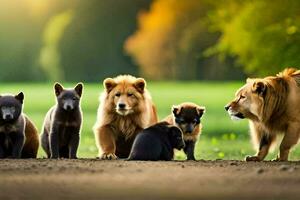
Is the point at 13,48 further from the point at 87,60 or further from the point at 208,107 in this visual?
the point at 208,107

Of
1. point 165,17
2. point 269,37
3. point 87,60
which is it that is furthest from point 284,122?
point 165,17

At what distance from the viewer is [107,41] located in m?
87.5

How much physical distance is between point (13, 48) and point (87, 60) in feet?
32.4

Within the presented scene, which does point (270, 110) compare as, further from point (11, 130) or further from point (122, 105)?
point (11, 130)

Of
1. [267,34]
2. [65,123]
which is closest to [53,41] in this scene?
[267,34]

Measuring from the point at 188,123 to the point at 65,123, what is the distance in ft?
5.26

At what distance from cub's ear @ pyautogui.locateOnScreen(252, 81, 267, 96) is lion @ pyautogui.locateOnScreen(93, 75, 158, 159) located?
152 centimetres

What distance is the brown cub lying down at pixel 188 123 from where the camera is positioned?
13836 mm

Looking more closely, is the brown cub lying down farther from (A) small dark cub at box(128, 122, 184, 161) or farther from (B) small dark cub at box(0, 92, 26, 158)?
(B) small dark cub at box(0, 92, 26, 158)

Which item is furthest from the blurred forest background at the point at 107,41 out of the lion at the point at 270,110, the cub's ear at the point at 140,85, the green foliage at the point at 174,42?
the lion at the point at 270,110

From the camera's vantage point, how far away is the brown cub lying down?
1384 cm

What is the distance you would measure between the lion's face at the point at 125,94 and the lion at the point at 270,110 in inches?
49.6

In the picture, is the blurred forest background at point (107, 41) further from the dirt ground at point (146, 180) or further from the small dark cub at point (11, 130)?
the dirt ground at point (146, 180)

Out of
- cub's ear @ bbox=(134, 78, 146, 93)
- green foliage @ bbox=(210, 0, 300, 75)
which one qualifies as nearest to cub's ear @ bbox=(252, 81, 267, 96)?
cub's ear @ bbox=(134, 78, 146, 93)
